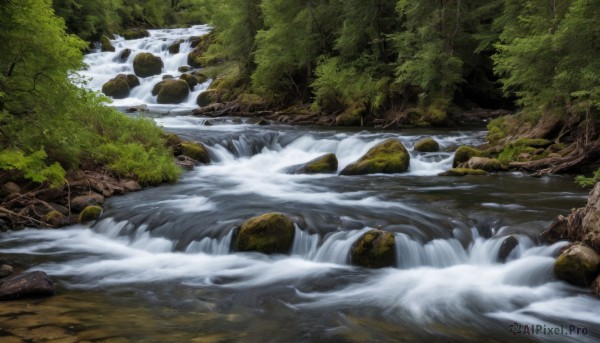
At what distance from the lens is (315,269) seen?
7.84 meters

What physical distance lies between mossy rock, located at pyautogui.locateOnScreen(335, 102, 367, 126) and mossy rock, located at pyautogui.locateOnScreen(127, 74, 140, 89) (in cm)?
1839

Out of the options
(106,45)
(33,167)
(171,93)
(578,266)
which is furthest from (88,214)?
(106,45)

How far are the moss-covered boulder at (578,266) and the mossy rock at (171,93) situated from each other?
30043 mm

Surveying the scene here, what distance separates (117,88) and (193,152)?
68.2 ft

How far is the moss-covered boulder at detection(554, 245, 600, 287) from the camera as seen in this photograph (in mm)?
6633

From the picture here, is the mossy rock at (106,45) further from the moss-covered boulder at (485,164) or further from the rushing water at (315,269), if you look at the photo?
the moss-covered boulder at (485,164)

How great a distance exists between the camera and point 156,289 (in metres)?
6.96

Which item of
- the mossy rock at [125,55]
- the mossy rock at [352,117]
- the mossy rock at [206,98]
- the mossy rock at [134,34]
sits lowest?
the mossy rock at [352,117]

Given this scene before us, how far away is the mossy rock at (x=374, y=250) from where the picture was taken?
7.84 meters

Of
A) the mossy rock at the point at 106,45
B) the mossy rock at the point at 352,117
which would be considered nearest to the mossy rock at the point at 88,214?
the mossy rock at the point at 352,117

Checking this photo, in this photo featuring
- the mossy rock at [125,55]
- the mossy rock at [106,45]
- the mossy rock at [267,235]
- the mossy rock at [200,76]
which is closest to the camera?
the mossy rock at [267,235]

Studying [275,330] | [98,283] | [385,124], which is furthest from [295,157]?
[275,330]

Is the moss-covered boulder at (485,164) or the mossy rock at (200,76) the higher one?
the mossy rock at (200,76)

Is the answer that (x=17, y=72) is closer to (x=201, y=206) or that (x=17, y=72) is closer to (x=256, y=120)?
(x=201, y=206)
